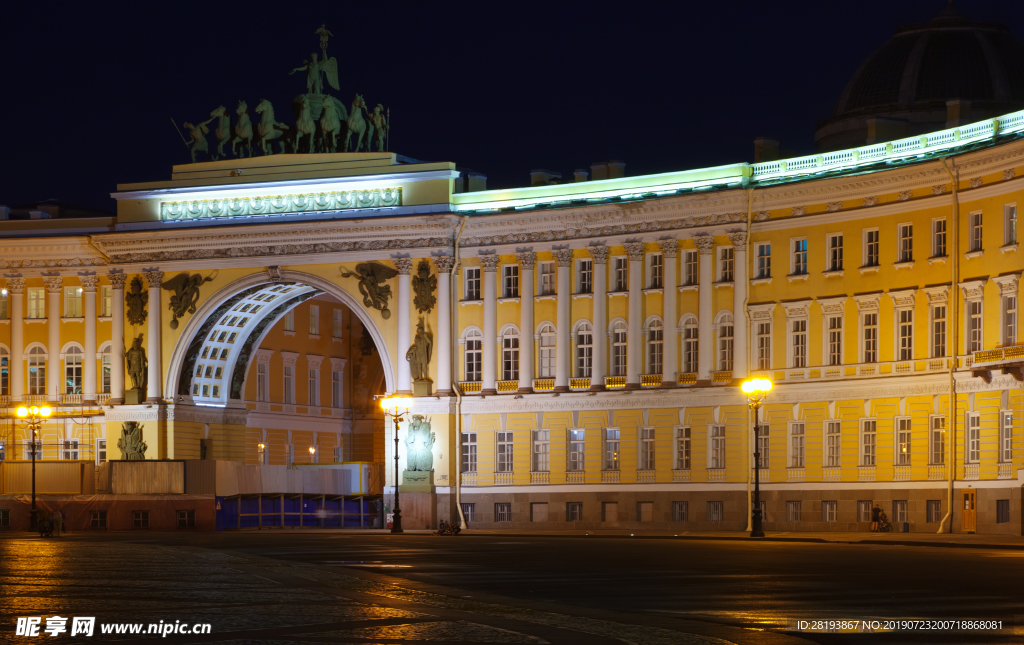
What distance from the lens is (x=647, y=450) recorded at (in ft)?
230

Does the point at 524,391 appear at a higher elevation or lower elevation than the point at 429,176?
lower

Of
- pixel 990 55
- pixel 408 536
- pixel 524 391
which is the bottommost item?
pixel 408 536

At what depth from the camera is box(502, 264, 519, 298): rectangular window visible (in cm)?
7375

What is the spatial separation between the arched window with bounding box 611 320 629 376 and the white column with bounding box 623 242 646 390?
2.78 feet

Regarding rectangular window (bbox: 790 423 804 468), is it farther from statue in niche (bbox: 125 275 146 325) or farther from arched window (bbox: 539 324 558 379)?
statue in niche (bbox: 125 275 146 325)

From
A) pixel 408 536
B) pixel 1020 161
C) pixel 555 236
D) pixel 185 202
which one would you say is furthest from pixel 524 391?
pixel 1020 161

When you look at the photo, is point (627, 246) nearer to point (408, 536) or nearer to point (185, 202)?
point (408, 536)

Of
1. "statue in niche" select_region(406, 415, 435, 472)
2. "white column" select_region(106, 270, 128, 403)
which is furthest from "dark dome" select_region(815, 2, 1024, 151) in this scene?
"white column" select_region(106, 270, 128, 403)

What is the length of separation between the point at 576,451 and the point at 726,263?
33.3ft

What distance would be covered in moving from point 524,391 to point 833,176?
16385 mm

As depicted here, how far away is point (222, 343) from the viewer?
81688 mm

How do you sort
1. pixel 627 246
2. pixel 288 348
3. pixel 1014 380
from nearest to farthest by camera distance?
pixel 1014 380, pixel 627 246, pixel 288 348

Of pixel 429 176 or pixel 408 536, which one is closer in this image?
pixel 408 536

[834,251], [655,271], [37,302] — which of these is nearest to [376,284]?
[655,271]
